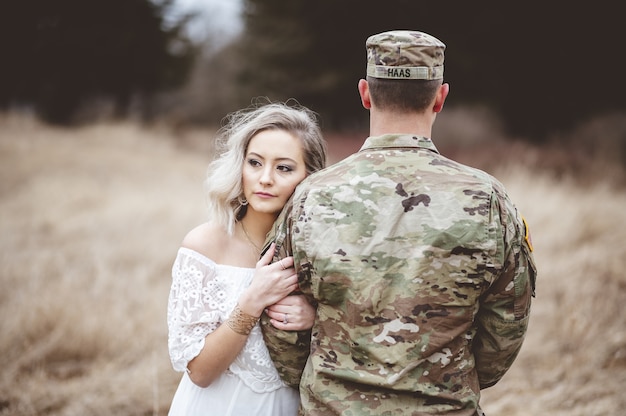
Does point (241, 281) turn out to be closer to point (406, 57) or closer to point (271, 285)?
point (271, 285)

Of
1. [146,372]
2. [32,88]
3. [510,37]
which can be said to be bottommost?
[146,372]

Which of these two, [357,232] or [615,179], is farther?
[615,179]

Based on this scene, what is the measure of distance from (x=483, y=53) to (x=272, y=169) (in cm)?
1536

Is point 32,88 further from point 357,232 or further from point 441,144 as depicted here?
point 357,232

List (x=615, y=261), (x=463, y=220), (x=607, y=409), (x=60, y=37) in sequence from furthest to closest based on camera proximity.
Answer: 1. (x=60, y=37)
2. (x=615, y=261)
3. (x=607, y=409)
4. (x=463, y=220)

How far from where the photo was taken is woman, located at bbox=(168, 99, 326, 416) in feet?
7.06

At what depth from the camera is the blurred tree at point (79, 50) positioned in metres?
19.5

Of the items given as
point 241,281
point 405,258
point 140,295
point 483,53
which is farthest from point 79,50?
point 405,258

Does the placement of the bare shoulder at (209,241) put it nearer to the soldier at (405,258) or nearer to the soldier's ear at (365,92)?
the soldier at (405,258)

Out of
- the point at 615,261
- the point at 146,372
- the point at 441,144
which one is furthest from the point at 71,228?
the point at 441,144

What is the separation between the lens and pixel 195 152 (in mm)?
18141

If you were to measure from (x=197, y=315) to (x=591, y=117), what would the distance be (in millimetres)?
15329

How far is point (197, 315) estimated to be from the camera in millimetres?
2236

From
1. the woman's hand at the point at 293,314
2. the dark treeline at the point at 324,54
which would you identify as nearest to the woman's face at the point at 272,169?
the woman's hand at the point at 293,314
